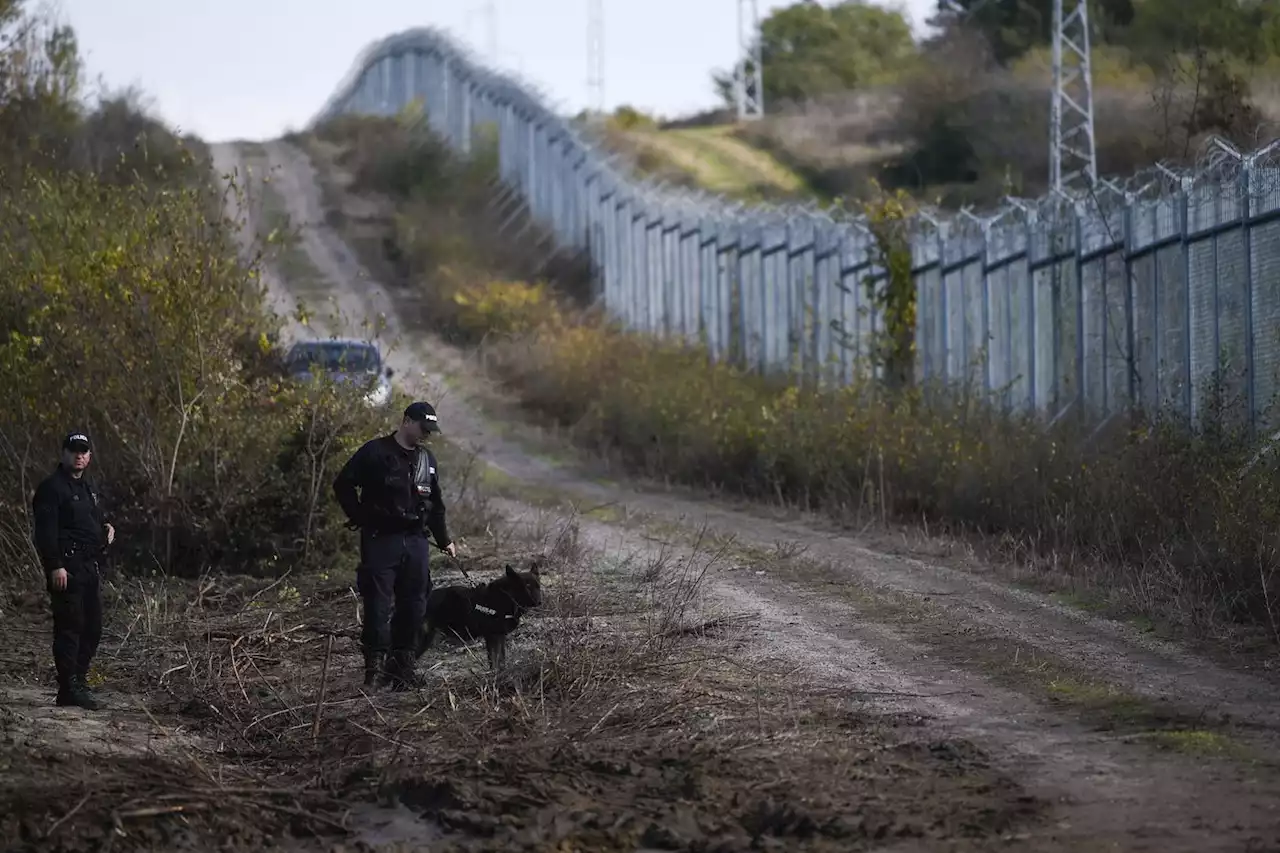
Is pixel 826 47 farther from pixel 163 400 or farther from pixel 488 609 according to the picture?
pixel 488 609

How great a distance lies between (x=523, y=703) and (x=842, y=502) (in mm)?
9999

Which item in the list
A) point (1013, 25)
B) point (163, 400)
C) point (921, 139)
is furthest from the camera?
point (1013, 25)

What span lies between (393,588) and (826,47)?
252 ft

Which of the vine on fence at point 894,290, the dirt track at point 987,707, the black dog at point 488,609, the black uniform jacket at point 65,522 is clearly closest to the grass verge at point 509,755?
the dirt track at point 987,707

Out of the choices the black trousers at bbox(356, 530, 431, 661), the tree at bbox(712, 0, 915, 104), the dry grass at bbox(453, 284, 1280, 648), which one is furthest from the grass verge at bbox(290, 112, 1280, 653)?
the tree at bbox(712, 0, 915, 104)

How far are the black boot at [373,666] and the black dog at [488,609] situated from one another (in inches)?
8.6

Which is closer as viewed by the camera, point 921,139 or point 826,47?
point 921,139

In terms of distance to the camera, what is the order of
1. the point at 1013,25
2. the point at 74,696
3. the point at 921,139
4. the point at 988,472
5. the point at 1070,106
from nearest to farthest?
the point at 74,696
the point at 988,472
the point at 1070,106
the point at 921,139
the point at 1013,25

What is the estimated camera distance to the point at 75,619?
1063cm

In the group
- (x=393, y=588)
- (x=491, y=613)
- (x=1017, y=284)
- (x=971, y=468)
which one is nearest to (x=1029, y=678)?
(x=491, y=613)

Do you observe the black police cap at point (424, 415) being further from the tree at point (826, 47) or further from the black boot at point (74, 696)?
the tree at point (826, 47)

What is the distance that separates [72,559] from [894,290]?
14.9 meters

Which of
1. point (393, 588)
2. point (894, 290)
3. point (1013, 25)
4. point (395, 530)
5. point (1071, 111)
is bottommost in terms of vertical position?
point (393, 588)

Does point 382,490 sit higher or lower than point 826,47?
lower
